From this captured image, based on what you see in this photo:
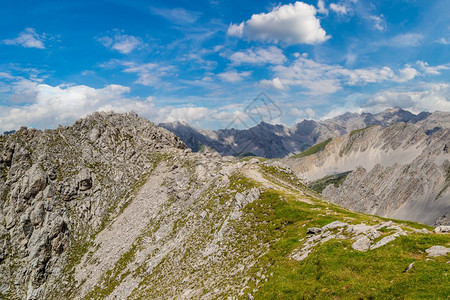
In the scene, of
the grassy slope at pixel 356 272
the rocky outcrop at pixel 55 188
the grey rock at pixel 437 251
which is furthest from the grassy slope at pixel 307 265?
the rocky outcrop at pixel 55 188

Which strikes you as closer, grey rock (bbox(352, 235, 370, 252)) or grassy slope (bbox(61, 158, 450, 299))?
grassy slope (bbox(61, 158, 450, 299))

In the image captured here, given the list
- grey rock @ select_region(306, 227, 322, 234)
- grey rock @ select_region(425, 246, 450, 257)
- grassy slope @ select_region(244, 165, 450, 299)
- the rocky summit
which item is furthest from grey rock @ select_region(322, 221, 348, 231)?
grey rock @ select_region(425, 246, 450, 257)

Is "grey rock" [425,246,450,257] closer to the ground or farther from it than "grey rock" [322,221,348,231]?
farther from it

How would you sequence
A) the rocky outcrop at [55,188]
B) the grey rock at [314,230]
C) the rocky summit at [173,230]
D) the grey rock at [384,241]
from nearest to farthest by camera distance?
the rocky summit at [173,230]
the grey rock at [384,241]
the grey rock at [314,230]
the rocky outcrop at [55,188]

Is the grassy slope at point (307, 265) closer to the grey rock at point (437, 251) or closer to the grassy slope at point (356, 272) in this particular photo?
the grassy slope at point (356, 272)

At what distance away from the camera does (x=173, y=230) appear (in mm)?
69750

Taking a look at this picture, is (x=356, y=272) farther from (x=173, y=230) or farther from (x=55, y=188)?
(x=55, y=188)

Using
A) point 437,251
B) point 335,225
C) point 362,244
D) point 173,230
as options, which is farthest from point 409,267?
point 173,230

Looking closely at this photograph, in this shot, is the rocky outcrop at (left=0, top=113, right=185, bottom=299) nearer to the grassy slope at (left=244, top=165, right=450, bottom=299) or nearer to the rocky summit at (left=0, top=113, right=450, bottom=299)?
the rocky summit at (left=0, top=113, right=450, bottom=299)

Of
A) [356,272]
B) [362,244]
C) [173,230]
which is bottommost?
[173,230]

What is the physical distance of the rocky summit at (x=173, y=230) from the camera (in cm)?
2389

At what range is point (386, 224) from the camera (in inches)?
1244

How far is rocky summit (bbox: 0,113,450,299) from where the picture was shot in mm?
23891

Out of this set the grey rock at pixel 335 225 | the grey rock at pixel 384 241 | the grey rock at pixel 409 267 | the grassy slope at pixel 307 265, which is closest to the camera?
the grassy slope at pixel 307 265
